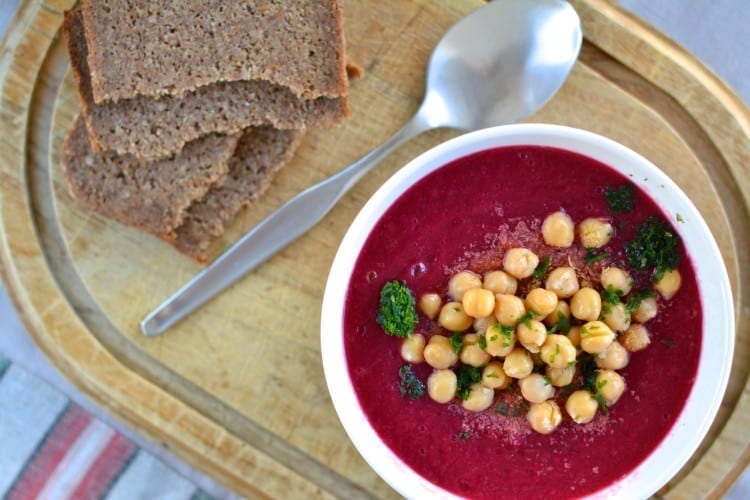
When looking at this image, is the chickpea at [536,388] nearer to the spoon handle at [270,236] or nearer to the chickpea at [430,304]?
the chickpea at [430,304]

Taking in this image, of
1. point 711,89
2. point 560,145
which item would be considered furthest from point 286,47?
point 711,89

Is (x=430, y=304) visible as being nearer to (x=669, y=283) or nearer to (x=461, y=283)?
(x=461, y=283)

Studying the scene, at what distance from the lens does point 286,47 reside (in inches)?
95.0

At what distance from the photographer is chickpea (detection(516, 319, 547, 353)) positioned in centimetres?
205

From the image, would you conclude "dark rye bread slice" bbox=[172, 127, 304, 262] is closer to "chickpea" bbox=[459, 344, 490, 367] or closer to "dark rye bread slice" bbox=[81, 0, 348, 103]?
"dark rye bread slice" bbox=[81, 0, 348, 103]

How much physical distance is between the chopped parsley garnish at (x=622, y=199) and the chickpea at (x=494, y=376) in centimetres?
54

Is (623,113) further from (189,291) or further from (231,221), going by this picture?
(189,291)

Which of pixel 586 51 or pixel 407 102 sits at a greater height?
pixel 586 51

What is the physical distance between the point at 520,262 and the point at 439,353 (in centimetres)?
33

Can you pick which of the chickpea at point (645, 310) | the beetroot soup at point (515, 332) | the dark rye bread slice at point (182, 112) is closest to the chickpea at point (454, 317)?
the beetroot soup at point (515, 332)

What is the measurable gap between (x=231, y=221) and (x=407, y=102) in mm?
712

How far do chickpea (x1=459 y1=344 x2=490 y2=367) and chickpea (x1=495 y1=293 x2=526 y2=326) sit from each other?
0.10m

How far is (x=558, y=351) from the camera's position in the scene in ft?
6.71

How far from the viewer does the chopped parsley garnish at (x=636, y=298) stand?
2084 millimetres
